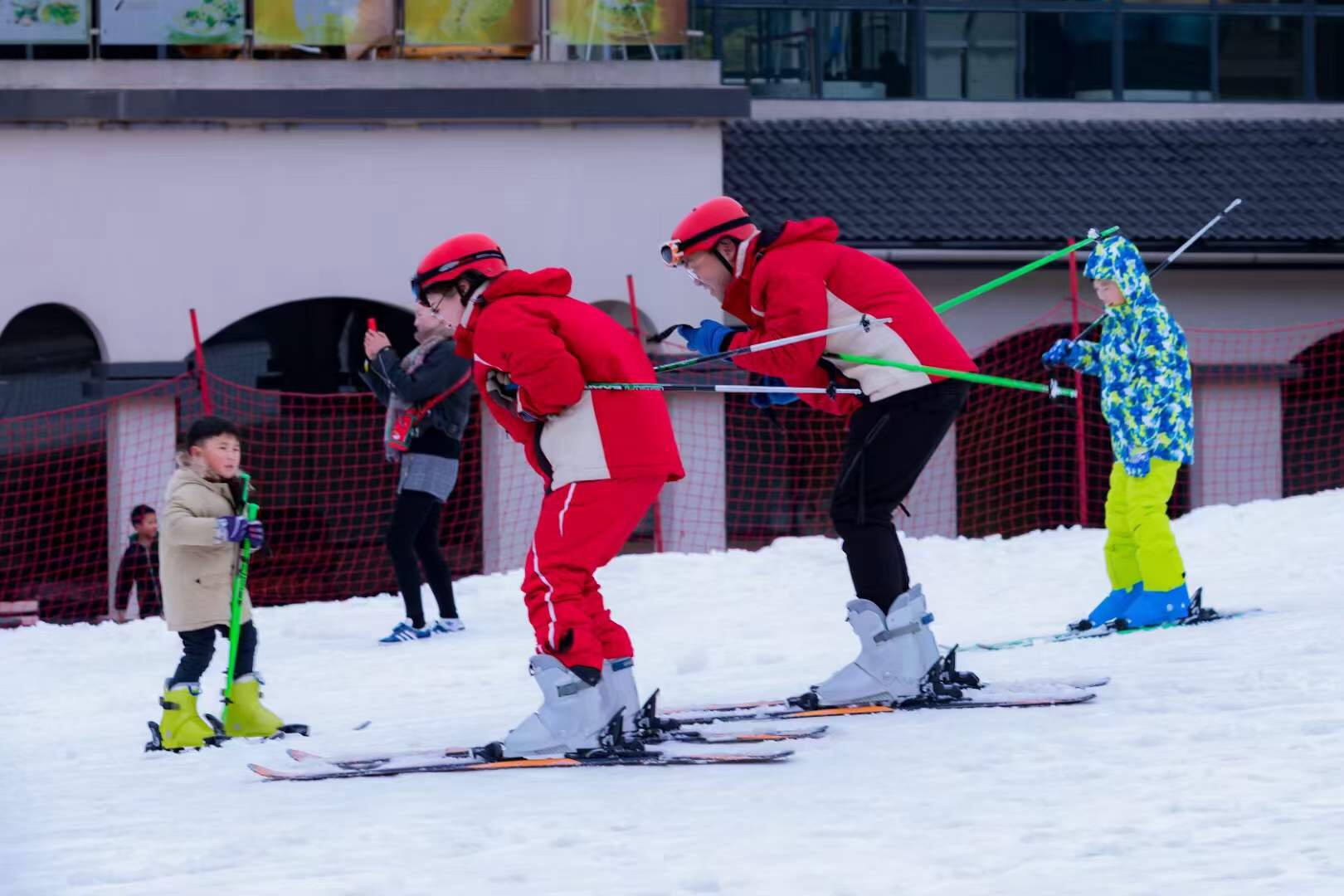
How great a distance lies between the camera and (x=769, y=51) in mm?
15570

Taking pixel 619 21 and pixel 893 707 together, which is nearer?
pixel 893 707

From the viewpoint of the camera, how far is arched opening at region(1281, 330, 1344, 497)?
612 inches

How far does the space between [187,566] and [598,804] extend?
2.21 m

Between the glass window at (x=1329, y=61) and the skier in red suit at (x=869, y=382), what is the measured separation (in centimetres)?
1132

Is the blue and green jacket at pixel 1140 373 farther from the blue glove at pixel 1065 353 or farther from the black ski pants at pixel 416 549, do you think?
the black ski pants at pixel 416 549

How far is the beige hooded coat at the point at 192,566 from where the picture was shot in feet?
21.9

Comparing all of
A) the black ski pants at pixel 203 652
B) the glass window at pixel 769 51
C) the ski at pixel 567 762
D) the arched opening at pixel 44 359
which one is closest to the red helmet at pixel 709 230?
the ski at pixel 567 762

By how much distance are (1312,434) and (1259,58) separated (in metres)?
3.10

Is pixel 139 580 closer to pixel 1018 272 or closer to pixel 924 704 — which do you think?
pixel 1018 272

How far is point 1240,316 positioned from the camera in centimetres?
1541

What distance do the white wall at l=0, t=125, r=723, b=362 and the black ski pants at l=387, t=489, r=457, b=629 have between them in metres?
4.16

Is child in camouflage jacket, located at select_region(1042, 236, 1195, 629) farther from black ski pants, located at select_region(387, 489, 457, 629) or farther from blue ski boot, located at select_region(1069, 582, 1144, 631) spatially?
black ski pants, located at select_region(387, 489, 457, 629)

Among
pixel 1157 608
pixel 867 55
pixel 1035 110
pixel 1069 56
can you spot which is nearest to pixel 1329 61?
pixel 1069 56

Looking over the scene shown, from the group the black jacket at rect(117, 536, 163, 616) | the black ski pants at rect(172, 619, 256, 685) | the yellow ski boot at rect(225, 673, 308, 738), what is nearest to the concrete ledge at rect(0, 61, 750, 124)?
the black jacket at rect(117, 536, 163, 616)
